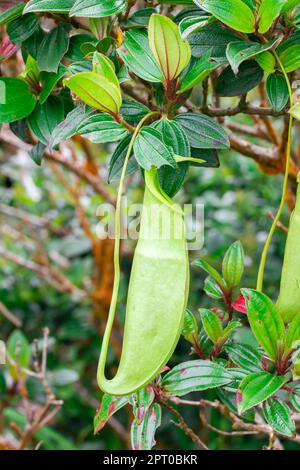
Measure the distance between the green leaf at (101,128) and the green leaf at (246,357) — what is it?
256 mm

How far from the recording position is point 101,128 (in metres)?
0.54

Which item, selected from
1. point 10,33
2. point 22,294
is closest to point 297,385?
point 10,33

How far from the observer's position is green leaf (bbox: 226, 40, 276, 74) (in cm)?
54

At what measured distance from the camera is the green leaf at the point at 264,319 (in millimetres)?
545

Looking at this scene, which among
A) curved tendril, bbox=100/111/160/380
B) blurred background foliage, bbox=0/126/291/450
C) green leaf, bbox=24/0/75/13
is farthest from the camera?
blurred background foliage, bbox=0/126/291/450

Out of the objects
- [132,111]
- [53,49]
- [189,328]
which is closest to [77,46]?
[53,49]

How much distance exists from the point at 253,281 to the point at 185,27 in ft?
2.64

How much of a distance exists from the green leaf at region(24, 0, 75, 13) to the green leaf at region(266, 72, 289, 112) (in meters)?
0.22

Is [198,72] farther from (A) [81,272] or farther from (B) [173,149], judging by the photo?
(A) [81,272]

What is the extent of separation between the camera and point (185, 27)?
21.6 inches

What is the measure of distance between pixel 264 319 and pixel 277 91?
230 millimetres

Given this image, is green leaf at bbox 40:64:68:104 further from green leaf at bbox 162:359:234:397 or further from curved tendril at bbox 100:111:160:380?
green leaf at bbox 162:359:234:397

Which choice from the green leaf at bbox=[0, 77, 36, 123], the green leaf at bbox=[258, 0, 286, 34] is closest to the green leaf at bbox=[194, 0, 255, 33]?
the green leaf at bbox=[258, 0, 286, 34]
